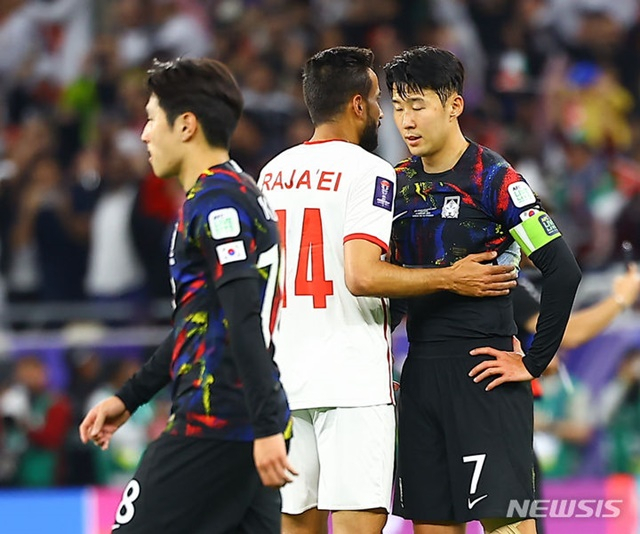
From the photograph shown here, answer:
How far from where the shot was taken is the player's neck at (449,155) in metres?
4.91

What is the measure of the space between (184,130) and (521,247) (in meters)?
1.43

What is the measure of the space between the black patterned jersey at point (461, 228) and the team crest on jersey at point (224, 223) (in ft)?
4.19

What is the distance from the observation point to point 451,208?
4.86 metres

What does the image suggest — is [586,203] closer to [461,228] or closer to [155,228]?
[155,228]

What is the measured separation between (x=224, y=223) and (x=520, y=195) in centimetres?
Answer: 138

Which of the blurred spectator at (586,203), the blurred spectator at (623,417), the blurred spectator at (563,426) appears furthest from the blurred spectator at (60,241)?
the blurred spectator at (623,417)

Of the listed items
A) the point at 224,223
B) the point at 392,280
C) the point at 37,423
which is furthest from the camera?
the point at 37,423

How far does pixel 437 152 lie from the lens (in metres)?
4.92

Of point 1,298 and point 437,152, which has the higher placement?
point 437,152

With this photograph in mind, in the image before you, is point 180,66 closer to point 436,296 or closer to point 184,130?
point 184,130

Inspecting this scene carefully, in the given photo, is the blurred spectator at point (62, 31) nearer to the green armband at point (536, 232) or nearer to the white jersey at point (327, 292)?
the white jersey at point (327, 292)

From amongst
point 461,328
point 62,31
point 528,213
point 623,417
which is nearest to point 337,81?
point 528,213

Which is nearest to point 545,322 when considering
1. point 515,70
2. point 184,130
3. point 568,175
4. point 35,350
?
point 184,130

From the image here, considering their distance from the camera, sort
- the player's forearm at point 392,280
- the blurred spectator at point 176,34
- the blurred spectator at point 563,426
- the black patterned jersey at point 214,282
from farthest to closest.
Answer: the blurred spectator at point 176,34 < the blurred spectator at point 563,426 < the player's forearm at point 392,280 < the black patterned jersey at point 214,282
